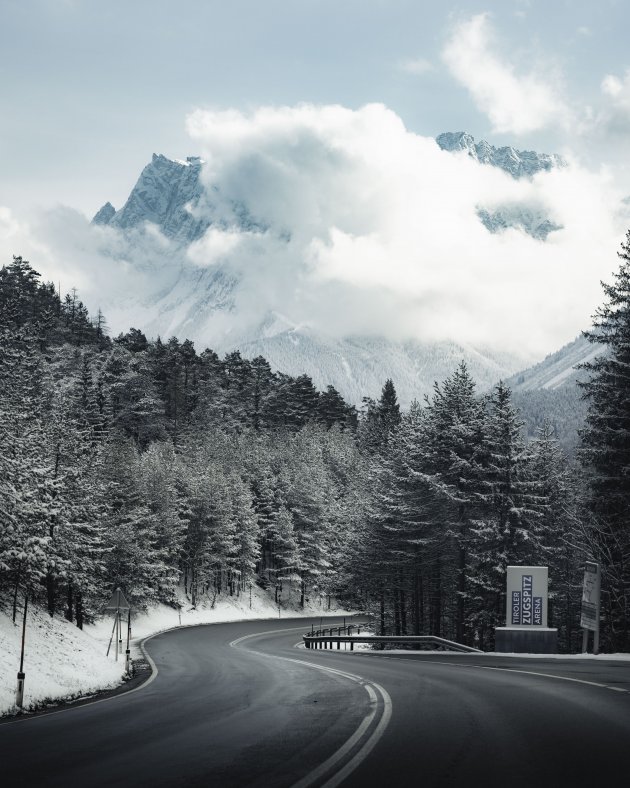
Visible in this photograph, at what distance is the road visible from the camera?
785cm

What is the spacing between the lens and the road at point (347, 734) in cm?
785

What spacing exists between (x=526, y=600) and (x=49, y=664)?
59.4ft

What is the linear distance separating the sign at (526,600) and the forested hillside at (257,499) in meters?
2.80

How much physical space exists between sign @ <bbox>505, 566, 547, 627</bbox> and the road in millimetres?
11205

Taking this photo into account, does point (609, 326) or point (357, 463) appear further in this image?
point (357, 463)

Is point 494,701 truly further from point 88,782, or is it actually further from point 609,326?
point 609,326

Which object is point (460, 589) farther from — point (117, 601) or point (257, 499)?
point (257, 499)

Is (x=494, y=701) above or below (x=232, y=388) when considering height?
below

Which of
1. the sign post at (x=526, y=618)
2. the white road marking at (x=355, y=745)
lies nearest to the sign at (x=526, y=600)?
the sign post at (x=526, y=618)

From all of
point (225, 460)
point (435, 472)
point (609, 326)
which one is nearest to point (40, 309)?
point (225, 460)

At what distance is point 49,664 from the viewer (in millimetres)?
22344

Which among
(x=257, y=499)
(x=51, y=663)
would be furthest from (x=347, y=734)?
(x=257, y=499)

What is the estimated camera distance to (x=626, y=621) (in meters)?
33.2

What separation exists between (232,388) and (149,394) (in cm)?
2743
